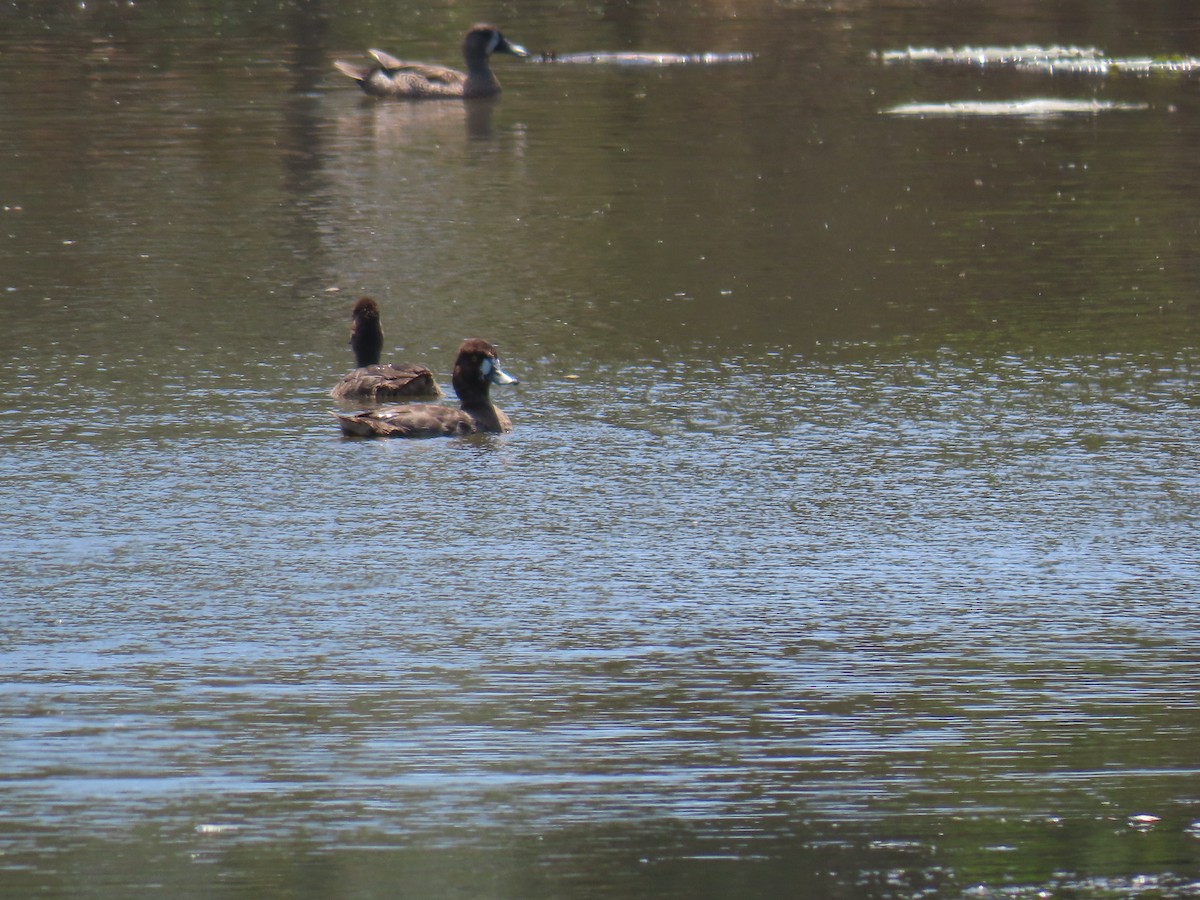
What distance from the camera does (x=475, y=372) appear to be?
10.7 meters

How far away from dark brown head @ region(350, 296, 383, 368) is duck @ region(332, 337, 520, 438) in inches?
37.6

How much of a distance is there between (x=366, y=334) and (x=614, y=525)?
3.30m

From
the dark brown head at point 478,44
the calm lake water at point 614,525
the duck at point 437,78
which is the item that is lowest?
the calm lake water at point 614,525

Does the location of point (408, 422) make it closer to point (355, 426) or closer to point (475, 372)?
point (355, 426)

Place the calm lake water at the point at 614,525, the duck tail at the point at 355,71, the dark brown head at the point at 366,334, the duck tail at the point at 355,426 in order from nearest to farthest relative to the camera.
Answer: the calm lake water at the point at 614,525 < the duck tail at the point at 355,426 < the dark brown head at the point at 366,334 < the duck tail at the point at 355,71

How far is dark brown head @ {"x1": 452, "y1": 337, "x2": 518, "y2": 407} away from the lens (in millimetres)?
10711

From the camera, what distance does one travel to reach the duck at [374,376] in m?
11.1

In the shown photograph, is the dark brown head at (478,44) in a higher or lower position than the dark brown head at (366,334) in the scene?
higher

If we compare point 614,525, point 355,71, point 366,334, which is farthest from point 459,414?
point 355,71

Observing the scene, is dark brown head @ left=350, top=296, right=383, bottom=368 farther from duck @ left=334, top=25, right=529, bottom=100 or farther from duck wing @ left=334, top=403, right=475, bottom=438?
duck @ left=334, top=25, right=529, bottom=100

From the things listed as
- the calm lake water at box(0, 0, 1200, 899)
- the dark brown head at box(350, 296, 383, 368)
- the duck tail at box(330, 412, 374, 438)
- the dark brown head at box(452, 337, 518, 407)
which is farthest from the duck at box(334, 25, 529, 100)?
the duck tail at box(330, 412, 374, 438)

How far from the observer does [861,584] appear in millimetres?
7926

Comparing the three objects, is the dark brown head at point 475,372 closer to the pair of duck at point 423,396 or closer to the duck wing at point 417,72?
the pair of duck at point 423,396

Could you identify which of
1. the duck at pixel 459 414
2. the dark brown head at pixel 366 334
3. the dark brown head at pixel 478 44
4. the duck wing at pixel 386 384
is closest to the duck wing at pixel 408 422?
the duck at pixel 459 414
